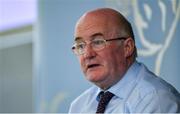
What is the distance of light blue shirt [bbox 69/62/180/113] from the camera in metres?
1.42

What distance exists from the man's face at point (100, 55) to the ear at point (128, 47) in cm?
2

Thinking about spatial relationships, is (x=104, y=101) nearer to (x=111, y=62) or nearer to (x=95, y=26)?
(x=111, y=62)

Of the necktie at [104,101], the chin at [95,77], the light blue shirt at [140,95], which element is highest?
the chin at [95,77]

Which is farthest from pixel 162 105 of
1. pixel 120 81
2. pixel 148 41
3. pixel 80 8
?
pixel 80 8

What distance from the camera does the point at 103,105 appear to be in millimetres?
1569

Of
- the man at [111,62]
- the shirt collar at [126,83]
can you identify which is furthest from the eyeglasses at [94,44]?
the shirt collar at [126,83]

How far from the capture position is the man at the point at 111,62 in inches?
60.0

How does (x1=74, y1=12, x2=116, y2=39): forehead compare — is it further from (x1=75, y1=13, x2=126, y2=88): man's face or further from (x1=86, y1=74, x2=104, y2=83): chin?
(x1=86, y1=74, x2=104, y2=83): chin

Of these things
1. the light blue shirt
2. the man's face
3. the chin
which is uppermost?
the man's face

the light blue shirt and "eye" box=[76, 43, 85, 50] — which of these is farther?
"eye" box=[76, 43, 85, 50]

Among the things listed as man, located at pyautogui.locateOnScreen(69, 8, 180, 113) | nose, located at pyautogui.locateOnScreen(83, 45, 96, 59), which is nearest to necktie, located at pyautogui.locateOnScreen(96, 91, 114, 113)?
man, located at pyautogui.locateOnScreen(69, 8, 180, 113)

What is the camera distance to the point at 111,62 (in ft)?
5.15

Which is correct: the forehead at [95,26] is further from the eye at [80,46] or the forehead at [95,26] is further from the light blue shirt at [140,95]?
the light blue shirt at [140,95]

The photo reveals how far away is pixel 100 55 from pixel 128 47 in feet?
0.33
